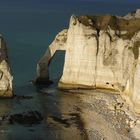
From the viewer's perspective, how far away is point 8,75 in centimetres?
5628

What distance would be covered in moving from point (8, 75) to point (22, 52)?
23.9 m

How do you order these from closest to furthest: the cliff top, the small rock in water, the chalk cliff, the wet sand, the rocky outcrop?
the wet sand → the small rock in water → the rocky outcrop → the chalk cliff → the cliff top

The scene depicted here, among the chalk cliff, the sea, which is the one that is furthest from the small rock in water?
the chalk cliff

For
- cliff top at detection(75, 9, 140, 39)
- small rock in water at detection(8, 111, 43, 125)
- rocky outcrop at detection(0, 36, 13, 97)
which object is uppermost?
cliff top at detection(75, 9, 140, 39)

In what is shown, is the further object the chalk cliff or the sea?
the chalk cliff

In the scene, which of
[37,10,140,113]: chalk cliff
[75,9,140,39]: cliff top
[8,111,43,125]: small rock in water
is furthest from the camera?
[75,9,140,39]: cliff top

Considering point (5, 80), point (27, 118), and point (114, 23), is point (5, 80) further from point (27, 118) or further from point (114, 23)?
point (114, 23)

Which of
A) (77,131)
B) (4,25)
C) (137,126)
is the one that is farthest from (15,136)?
(4,25)

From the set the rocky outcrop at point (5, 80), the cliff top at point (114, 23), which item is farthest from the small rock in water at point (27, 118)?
the cliff top at point (114, 23)

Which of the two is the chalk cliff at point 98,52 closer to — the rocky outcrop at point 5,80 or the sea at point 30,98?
the sea at point 30,98

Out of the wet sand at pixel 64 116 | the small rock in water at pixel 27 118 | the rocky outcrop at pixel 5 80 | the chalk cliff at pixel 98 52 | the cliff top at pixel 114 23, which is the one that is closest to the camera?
the wet sand at pixel 64 116

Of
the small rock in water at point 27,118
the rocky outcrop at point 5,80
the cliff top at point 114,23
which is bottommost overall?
the small rock in water at point 27,118

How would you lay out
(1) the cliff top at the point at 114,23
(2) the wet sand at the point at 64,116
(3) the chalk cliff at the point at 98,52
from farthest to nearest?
(1) the cliff top at the point at 114,23 → (3) the chalk cliff at the point at 98,52 → (2) the wet sand at the point at 64,116

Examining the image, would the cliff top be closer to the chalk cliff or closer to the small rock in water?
the chalk cliff
